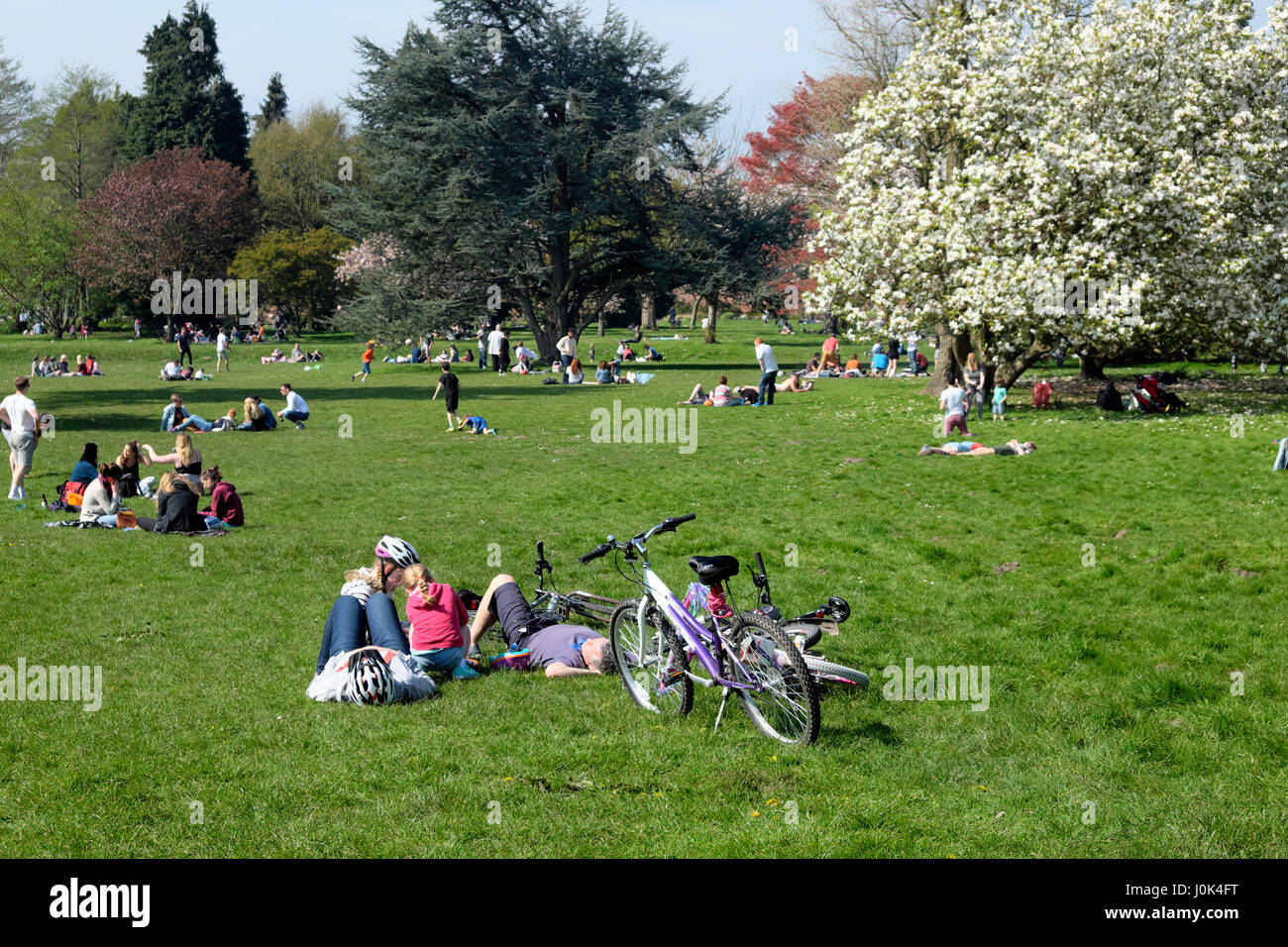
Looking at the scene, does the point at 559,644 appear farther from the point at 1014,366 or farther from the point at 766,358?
the point at 1014,366

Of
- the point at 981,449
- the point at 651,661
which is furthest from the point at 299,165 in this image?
the point at 651,661

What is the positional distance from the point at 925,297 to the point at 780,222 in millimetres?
23044

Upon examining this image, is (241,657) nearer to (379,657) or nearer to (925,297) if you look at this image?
(379,657)

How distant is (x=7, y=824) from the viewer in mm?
5910

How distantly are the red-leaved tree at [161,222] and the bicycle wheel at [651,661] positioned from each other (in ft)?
217

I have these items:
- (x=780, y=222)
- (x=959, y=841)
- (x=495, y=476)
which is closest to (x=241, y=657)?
(x=959, y=841)

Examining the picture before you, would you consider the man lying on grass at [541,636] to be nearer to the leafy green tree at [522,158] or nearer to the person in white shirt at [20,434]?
the person in white shirt at [20,434]

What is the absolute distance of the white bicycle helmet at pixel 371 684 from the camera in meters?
7.90

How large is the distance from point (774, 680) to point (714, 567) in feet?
3.03

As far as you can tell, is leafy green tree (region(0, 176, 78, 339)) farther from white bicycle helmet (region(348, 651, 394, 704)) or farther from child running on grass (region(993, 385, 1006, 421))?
white bicycle helmet (region(348, 651, 394, 704))

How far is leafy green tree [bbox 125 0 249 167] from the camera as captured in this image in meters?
74.7

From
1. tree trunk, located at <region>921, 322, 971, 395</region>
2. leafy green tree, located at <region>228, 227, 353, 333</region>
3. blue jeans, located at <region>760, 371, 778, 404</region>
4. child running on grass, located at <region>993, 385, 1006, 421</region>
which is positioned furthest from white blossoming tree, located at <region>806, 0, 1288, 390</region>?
leafy green tree, located at <region>228, 227, 353, 333</region>

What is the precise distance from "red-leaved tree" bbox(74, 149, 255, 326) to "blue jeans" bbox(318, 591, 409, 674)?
65.0 meters

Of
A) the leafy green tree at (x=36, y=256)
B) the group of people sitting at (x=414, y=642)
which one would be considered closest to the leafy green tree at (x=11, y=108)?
the leafy green tree at (x=36, y=256)
